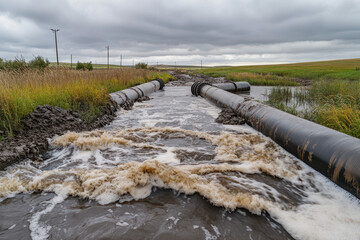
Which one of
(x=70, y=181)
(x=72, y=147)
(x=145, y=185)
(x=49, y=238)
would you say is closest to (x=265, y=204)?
(x=145, y=185)

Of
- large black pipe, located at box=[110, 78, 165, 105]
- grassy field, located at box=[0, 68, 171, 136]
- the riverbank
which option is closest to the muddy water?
the riverbank

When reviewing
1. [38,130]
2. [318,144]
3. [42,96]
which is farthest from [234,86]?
[38,130]

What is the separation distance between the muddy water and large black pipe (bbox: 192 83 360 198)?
22 centimetres

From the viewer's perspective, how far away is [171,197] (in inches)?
110

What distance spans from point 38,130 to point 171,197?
3530 millimetres

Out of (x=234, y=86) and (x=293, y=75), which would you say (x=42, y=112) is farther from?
(x=293, y=75)

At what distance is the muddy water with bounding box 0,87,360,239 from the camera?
223 cm

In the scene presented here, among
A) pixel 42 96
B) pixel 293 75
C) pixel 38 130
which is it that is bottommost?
pixel 38 130

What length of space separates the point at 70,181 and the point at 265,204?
262 cm

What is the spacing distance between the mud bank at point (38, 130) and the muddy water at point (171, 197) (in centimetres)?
20

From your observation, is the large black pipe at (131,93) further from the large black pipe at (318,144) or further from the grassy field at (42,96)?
the large black pipe at (318,144)

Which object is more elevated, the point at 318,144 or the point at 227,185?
the point at 318,144

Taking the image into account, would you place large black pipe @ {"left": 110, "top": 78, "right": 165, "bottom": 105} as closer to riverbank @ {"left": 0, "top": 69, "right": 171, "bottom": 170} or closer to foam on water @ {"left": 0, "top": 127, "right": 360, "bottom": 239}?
riverbank @ {"left": 0, "top": 69, "right": 171, "bottom": 170}

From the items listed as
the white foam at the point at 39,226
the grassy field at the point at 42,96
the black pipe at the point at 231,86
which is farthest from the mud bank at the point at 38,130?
the black pipe at the point at 231,86
